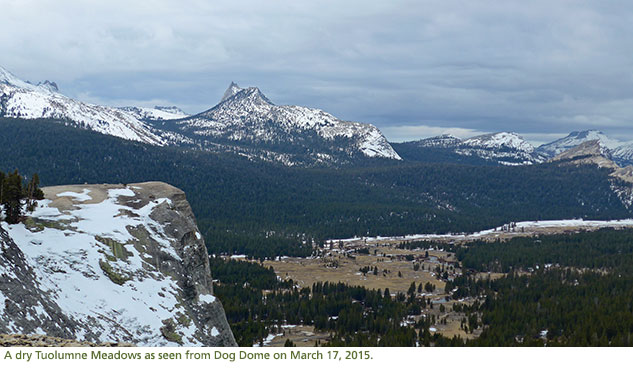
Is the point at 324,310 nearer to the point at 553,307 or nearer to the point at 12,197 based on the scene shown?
the point at 553,307

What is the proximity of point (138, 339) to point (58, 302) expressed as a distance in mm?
9959

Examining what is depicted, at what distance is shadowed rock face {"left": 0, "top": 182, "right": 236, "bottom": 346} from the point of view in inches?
2280

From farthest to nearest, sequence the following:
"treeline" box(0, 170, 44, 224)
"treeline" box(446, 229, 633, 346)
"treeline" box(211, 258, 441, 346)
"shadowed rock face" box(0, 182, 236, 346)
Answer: "treeline" box(211, 258, 441, 346) → "treeline" box(446, 229, 633, 346) → "treeline" box(0, 170, 44, 224) → "shadowed rock face" box(0, 182, 236, 346)

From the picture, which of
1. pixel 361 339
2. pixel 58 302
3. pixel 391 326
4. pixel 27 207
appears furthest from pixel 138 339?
pixel 391 326

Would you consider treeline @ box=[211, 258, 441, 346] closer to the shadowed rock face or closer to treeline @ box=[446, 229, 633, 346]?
treeline @ box=[446, 229, 633, 346]

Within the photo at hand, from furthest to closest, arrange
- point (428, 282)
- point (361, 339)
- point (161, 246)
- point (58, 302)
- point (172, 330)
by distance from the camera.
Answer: point (428, 282) → point (361, 339) → point (161, 246) → point (172, 330) → point (58, 302)

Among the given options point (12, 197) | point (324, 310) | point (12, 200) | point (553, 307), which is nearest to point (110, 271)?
point (12, 200)

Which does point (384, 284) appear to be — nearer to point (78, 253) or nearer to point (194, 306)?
point (194, 306)

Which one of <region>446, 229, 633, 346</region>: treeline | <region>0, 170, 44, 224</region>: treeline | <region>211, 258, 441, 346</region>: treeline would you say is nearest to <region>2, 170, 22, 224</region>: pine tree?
<region>0, 170, 44, 224</region>: treeline

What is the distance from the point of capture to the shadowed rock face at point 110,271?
5790 centimetres

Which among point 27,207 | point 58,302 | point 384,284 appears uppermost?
point 27,207

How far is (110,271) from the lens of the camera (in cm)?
7131

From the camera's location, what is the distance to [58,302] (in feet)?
198

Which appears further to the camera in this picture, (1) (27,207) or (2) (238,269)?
(2) (238,269)
